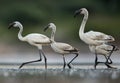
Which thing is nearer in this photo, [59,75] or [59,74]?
[59,75]

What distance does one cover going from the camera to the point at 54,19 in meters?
24.9

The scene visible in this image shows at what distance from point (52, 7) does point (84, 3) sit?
1043mm

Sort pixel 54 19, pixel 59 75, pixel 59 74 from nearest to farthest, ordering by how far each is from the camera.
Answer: pixel 59 75 → pixel 59 74 → pixel 54 19

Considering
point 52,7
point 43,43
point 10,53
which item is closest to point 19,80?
point 43,43

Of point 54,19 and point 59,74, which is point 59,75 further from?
point 54,19

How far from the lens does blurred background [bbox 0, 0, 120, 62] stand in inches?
897

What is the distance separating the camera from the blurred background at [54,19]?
897 inches

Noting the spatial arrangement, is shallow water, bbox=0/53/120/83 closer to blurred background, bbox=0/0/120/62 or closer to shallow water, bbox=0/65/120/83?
shallow water, bbox=0/65/120/83

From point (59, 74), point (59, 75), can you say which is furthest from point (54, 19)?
point (59, 75)

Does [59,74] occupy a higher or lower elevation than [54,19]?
lower

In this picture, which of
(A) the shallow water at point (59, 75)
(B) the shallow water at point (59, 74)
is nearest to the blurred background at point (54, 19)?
(B) the shallow water at point (59, 74)

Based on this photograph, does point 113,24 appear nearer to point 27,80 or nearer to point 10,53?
point 10,53

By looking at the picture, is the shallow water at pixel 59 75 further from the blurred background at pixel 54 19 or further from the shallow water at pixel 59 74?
the blurred background at pixel 54 19

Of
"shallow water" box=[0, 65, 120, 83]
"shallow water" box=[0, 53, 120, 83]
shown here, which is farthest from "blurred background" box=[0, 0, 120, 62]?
"shallow water" box=[0, 65, 120, 83]
